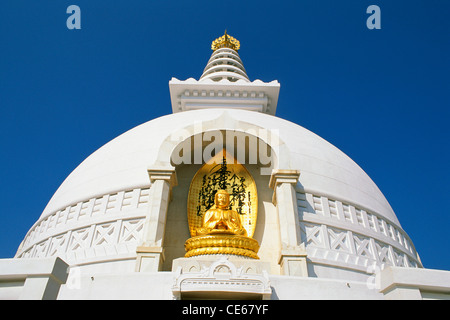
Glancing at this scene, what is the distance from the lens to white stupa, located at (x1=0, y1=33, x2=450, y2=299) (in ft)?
18.5

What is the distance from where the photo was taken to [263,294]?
539 centimetres

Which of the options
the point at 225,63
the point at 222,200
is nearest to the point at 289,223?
the point at 222,200

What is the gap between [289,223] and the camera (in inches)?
342

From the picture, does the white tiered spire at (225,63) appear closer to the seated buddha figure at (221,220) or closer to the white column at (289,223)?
the white column at (289,223)

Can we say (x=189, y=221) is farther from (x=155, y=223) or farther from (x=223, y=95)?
(x=223, y=95)

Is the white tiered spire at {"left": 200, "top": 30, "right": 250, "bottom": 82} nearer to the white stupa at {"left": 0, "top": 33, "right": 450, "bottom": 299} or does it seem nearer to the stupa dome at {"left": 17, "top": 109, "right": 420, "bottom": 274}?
the white stupa at {"left": 0, "top": 33, "right": 450, "bottom": 299}

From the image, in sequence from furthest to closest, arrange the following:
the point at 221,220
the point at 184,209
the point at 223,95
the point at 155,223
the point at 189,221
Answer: the point at 223,95
the point at 184,209
the point at 189,221
the point at 221,220
the point at 155,223

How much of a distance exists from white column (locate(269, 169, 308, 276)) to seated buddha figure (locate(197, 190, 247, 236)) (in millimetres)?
1244

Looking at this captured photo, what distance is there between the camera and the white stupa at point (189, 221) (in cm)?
564

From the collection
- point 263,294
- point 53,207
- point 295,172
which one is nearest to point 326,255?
point 295,172

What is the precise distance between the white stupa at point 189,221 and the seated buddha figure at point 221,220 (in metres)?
0.98

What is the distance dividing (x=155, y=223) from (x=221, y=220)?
6.21 feet
